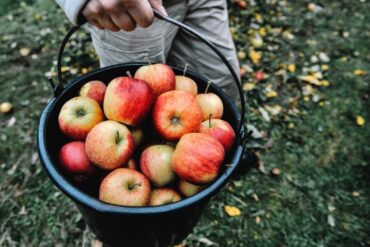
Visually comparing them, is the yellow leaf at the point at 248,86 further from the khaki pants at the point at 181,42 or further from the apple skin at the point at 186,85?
the apple skin at the point at 186,85

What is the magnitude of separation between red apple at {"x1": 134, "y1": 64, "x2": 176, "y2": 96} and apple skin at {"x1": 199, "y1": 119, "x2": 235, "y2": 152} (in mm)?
232

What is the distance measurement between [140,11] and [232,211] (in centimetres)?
166

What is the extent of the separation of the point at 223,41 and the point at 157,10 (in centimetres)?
81

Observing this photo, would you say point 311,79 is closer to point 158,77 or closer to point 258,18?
point 258,18

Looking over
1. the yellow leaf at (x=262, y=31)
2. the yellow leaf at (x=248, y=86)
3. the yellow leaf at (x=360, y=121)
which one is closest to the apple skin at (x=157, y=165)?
the yellow leaf at (x=248, y=86)

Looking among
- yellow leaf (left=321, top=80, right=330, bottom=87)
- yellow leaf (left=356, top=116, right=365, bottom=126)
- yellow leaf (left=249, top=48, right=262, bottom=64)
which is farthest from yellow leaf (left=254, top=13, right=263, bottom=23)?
yellow leaf (left=356, top=116, right=365, bottom=126)

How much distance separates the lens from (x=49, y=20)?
386 centimetres

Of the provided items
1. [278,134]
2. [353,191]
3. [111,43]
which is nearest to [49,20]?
[111,43]

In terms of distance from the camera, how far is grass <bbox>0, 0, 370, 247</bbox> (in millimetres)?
2420

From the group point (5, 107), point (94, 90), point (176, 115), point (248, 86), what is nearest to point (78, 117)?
point (94, 90)

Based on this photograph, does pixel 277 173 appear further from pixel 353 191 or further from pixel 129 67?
pixel 129 67

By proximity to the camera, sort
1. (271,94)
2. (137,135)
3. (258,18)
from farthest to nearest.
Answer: (258,18) → (271,94) → (137,135)

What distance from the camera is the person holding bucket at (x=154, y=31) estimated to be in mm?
1274

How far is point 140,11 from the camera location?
125cm
